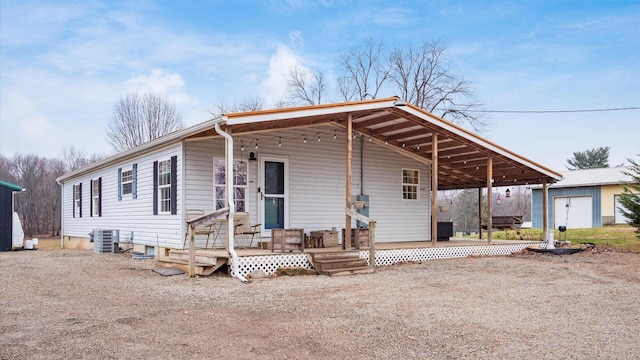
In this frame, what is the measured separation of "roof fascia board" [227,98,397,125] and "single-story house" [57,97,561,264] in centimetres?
2

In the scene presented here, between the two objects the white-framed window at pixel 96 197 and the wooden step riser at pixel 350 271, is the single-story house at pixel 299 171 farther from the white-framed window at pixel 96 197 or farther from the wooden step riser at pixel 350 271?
the wooden step riser at pixel 350 271

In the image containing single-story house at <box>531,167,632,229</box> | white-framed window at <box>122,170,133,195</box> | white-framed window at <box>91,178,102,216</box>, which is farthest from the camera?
single-story house at <box>531,167,632,229</box>

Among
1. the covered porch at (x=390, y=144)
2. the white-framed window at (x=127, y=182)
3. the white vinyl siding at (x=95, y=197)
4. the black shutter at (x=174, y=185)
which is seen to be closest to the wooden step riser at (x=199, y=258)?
the covered porch at (x=390, y=144)

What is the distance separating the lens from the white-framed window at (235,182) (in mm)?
10078

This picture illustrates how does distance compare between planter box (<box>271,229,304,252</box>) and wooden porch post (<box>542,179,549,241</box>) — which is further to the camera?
wooden porch post (<box>542,179,549,241</box>)

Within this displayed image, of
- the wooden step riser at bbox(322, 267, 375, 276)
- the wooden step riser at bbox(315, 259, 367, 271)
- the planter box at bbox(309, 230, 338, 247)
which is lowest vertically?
the wooden step riser at bbox(322, 267, 375, 276)

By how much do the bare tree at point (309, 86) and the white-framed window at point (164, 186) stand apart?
1971 cm

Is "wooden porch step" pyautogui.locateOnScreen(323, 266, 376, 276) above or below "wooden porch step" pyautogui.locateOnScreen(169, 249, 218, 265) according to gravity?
below

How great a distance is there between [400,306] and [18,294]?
5237mm

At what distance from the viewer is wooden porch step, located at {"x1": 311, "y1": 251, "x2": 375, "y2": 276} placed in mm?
8648

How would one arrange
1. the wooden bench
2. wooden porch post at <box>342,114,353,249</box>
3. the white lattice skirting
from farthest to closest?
the wooden bench → wooden porch post at <box>342,114,353,249</box> → the white lattice skirting

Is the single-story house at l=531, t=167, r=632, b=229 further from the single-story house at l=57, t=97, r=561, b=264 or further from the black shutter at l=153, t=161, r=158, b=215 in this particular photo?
the black shutter at l=153, t=161, r=158, b=215

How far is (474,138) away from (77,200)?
13004 mm

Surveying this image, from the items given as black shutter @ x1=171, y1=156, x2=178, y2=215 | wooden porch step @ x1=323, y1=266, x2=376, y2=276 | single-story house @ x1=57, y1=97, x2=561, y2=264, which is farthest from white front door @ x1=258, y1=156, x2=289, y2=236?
wooden porch step @ x1=323, y1=266, x2=376, y2=276
